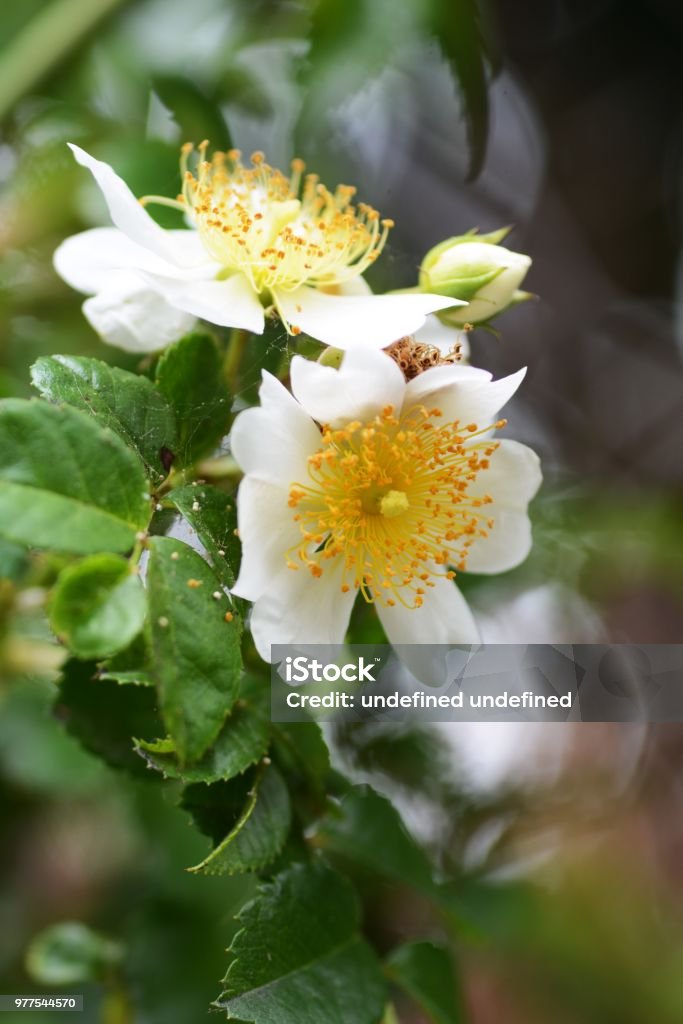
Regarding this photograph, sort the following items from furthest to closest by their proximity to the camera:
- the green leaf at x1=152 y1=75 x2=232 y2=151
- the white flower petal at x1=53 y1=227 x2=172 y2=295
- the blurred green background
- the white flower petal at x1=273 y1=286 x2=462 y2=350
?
1. the green leaf at x1=152 y1=75 x2=232 y2=151
2. the blurred green background
3. the white flower petal at x1=53 y1=227 x2=172 y2=295
4. the white flower petal at x1=273 y1=286 x2=462 y2=350

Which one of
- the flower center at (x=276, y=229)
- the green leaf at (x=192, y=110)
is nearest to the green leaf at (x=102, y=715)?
the flower center at (x=276, y=229)

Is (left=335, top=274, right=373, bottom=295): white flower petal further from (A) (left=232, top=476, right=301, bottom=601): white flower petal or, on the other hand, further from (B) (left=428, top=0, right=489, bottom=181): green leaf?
(B) (left=428, top=0, right=489, bottom=181): green leaf

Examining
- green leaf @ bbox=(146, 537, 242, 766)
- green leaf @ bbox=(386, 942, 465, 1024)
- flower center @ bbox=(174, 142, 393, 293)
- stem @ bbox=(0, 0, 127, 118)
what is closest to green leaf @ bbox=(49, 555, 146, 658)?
green leaf @ bbox=(146, 537, 242, 766)

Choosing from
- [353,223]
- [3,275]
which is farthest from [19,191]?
[353,223]

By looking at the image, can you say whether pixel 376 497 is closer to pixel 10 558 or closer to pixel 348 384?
pixel 348 384

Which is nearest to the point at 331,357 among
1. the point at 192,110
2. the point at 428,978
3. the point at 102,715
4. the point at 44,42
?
the point at 102,715
